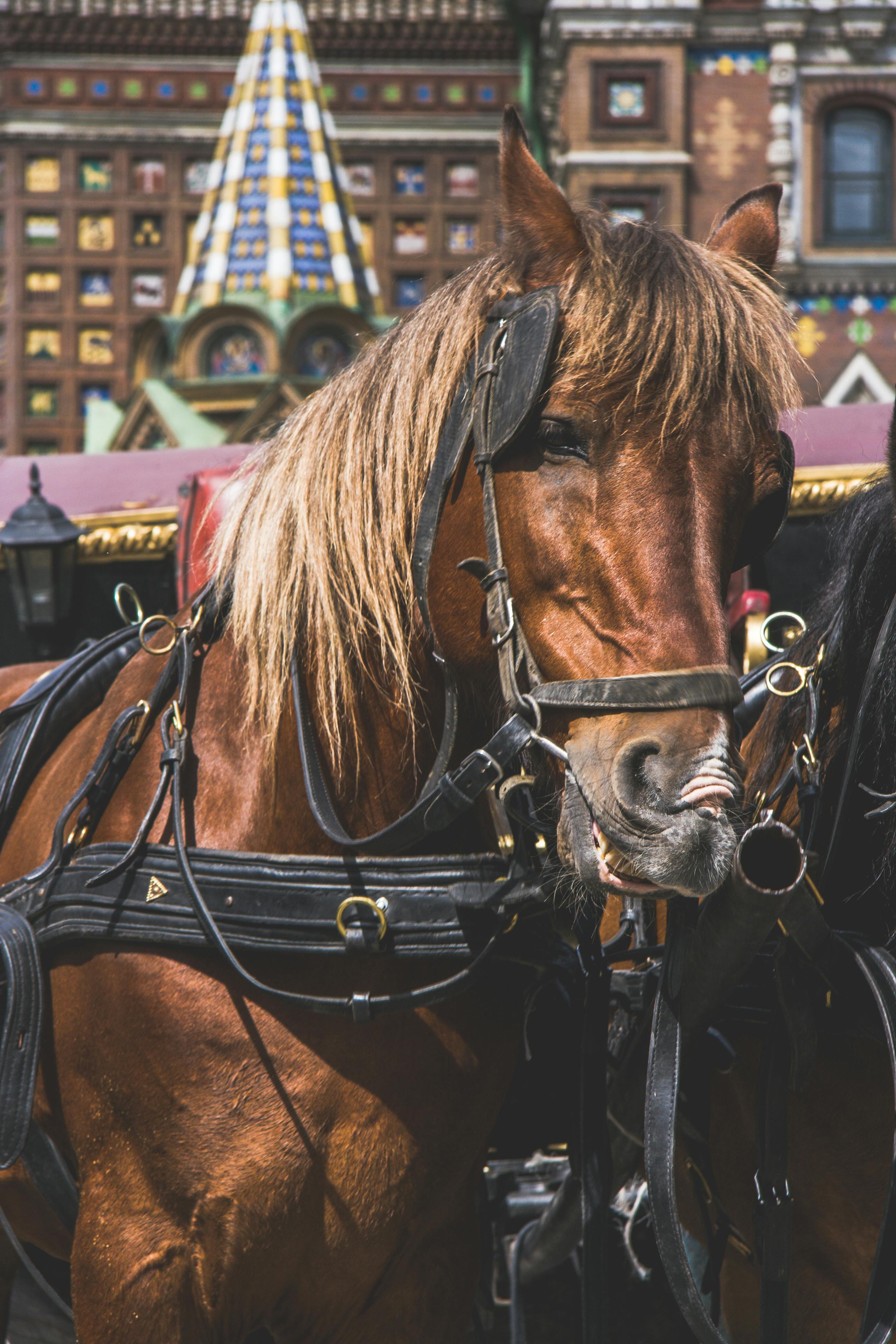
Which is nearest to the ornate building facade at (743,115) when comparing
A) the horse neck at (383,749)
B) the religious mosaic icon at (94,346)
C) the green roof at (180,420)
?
the religious mosaic icon at (94,346)

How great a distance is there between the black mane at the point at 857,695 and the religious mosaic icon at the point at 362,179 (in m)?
11.5

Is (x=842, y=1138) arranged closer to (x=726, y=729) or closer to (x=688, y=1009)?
(x=688, y=1009)

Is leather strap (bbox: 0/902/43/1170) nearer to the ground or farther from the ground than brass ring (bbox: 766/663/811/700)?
nearer to the ground

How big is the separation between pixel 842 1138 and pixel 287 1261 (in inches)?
31.0

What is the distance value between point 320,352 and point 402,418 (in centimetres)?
813

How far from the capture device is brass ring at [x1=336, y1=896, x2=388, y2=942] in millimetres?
1832

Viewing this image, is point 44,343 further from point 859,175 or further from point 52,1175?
point 52,1175

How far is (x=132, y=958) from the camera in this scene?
6.13 feet

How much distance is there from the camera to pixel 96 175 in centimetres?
A: 1276

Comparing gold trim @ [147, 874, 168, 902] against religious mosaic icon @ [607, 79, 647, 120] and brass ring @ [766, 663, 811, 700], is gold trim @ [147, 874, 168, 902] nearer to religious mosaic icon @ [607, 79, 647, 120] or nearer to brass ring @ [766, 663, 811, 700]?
brass ring @ [766, 663, 811, 700]

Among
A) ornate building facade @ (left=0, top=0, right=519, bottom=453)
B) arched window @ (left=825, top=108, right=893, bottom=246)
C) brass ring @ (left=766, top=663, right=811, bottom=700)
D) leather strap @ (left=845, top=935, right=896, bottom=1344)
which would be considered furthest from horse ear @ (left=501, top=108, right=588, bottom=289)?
arched window @ (left=825, top=108, right=893, bottom=246)

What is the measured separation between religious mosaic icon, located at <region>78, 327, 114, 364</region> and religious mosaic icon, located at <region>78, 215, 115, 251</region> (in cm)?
73

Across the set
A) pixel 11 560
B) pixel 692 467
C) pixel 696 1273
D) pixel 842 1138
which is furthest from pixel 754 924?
pixel 11 560

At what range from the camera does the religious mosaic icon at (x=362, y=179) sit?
12.9 m
